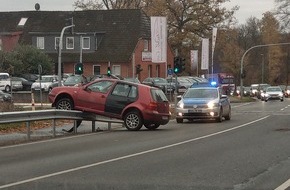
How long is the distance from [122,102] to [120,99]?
0.44 feet

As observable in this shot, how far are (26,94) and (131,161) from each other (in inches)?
1257

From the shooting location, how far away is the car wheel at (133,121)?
830 inches

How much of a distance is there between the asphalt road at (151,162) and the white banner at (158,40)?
15.7 metres

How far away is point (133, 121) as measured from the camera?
21.2m

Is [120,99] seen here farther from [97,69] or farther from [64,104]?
[97,69]

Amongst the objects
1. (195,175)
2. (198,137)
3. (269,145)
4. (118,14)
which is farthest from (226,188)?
(118,14)

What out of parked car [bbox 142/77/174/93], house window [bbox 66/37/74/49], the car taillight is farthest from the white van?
the car taillight

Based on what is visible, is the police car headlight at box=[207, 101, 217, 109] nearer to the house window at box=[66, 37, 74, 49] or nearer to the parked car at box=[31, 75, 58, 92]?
the parked car at box=[31, 75, 58, 92]

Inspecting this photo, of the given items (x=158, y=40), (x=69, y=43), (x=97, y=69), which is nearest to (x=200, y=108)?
(x=158, y=40)

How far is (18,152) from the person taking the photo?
48.0 feet

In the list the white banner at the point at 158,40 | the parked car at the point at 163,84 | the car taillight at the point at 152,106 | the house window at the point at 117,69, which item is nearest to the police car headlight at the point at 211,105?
the car taillight at the point at 152,106

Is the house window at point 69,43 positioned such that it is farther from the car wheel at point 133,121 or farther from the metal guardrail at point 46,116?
the car wheel at point 133,121

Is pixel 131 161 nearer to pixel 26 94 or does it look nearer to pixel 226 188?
pixel 226 188

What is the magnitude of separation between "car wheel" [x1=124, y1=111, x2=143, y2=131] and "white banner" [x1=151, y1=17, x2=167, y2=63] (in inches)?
521
